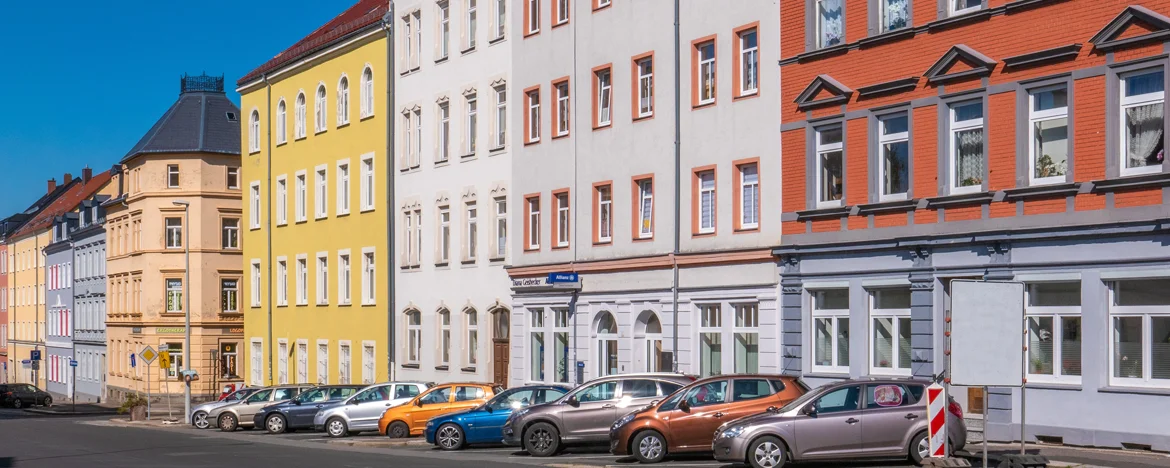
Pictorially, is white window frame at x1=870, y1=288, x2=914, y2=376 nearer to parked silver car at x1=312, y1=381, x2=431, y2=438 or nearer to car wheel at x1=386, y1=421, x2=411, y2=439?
car wheel at x1=386, y1=421, x2=411, y2=439

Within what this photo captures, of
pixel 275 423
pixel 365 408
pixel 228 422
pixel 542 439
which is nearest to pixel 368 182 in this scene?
pixel 228 422

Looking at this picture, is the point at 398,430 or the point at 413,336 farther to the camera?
the point at 413,336

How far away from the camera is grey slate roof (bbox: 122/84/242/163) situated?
75.9m

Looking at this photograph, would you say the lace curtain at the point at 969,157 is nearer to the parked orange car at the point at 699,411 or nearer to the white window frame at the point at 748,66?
the parked orange car at the point at 699,411

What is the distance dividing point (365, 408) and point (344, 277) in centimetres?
1824

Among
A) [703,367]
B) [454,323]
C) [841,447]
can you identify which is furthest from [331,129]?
[841,447]

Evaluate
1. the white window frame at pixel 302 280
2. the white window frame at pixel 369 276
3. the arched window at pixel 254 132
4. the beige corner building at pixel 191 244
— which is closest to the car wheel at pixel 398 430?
the white window frame at pixel 369 276

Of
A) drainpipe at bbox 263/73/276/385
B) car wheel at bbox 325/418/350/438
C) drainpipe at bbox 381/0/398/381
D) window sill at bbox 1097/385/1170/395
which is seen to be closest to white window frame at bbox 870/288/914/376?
window sill at bbox 1097/385/1170/395

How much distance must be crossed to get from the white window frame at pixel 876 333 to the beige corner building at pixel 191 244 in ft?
157

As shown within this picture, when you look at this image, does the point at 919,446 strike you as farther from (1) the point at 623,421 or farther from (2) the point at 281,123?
(2) the point at 281,123

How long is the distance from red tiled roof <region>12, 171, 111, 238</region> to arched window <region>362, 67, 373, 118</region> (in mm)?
56494

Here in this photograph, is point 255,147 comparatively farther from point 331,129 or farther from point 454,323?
point 454,323

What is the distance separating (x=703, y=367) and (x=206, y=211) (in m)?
43.0

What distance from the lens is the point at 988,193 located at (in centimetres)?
2884
